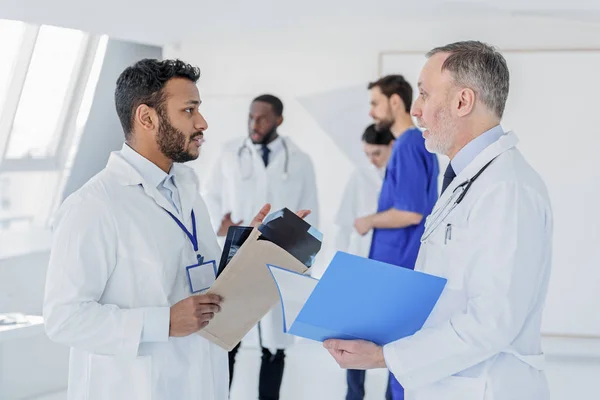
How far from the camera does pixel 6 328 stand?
13.6 feet

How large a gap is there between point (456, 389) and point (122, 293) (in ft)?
2.81

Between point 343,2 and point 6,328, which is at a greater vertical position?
point 343,2

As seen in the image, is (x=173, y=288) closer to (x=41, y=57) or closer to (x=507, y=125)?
(x=41, y=57)

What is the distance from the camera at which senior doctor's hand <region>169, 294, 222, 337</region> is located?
1.92m

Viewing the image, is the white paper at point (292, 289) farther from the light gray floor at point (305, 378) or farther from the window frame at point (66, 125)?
the window frame at point (66, 125)

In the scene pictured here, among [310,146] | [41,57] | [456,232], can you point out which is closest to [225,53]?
[310,146]

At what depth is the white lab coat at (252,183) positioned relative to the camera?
4.57m

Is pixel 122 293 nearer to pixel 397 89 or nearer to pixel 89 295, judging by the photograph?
pixel 89 295

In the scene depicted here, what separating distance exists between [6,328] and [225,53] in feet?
9.09

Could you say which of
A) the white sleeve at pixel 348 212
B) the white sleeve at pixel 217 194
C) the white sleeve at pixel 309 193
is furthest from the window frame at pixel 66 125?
the white sleeve at pixel 348 212

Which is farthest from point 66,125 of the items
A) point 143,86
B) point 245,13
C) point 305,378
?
point 143,86

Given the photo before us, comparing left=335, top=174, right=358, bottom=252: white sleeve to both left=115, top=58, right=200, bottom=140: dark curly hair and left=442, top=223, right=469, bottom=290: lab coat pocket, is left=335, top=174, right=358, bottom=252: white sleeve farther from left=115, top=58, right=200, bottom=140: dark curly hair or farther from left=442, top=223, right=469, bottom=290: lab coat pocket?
left=442, top=223, right=469, bottom=290: lab coat pocket

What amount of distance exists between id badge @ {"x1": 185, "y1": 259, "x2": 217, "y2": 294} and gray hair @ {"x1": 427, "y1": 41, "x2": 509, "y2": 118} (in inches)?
32.3

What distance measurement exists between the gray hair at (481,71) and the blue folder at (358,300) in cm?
44
